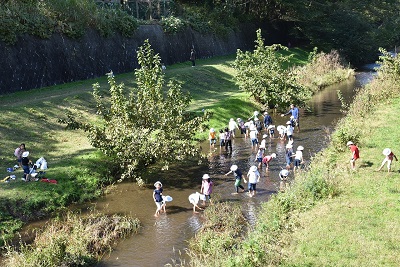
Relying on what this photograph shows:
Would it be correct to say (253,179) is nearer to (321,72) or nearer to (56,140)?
(56,140)

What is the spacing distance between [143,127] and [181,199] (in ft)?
15.9

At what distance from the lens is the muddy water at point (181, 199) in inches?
611

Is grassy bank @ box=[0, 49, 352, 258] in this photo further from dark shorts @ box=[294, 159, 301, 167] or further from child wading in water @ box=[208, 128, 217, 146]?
dark shorts @ box=[294, 159, 301, 167]

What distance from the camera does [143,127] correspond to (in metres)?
23.3

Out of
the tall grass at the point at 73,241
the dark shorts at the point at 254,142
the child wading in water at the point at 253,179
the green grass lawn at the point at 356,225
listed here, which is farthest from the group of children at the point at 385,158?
the tall grass at the point at 73,241

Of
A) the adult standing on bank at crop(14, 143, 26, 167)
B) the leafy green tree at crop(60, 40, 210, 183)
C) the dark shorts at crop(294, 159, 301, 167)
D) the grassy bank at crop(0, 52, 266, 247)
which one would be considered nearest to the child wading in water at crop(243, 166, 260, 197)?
the dark shorts at crop(294, 159, 301, 167)

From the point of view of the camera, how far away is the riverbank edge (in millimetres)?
12586

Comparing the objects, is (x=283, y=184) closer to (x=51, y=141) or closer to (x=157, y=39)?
(x=51, y=141)

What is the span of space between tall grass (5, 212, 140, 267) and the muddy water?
49 cm

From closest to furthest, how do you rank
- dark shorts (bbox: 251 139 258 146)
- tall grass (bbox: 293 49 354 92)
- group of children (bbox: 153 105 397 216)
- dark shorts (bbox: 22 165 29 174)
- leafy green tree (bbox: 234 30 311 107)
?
group of children (bbox: 153 105 397 216) → dark shorts (bbox: 22 165 29 174) → dark shorts (bbox: 251 139 258 146) → leafy green tree (bbox: 234 30 311 107) → tall grass (bbox: 293 49 354 92)

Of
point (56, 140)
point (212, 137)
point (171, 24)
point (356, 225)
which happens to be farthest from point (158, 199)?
point (171, 24)

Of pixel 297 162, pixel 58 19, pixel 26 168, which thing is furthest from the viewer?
pixel 58 19

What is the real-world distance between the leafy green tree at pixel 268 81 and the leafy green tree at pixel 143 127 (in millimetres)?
13537

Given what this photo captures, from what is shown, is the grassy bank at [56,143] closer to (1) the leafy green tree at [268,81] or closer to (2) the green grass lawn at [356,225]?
(1) the leafy green tree at [268,81]
